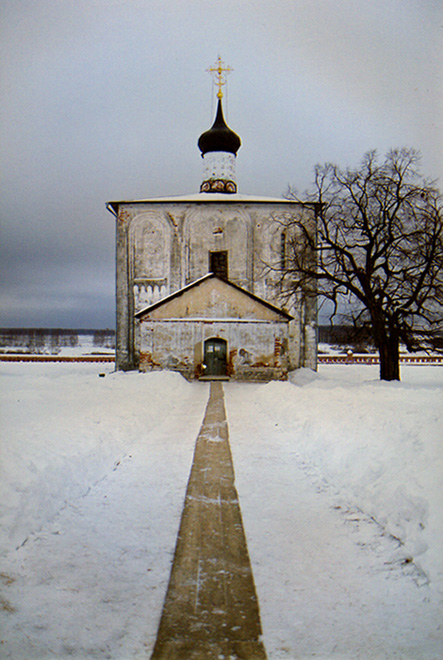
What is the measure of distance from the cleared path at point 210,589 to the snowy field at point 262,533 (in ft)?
0.31

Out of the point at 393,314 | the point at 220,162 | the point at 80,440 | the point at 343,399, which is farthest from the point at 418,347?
the point at 220,162

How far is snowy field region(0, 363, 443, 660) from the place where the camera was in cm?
261

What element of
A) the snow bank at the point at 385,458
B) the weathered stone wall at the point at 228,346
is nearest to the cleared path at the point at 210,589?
the snow bank at the point at 385,458

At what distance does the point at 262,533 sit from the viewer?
3988mm

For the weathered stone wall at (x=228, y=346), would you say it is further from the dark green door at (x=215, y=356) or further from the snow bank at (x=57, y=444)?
the snow bank at (x=57, y=444)

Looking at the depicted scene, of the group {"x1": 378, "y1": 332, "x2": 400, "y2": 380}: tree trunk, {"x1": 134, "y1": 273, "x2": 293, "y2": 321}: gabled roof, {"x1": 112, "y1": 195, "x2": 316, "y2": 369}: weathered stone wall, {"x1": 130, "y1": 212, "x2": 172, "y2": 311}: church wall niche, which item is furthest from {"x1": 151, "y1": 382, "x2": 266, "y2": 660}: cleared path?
{"x1": 112, "y1": 195, "x2": 316, "y2": 369}: weathered stone wall

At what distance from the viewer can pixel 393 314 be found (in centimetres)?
1766

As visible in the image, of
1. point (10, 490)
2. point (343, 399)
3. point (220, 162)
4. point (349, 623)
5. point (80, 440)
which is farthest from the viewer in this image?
point (220, 162)

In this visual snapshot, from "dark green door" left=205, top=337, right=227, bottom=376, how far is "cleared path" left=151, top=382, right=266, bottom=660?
52.8 ft

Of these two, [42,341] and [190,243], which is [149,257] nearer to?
[190,243]

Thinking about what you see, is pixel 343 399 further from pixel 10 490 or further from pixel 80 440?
pixel 10 490

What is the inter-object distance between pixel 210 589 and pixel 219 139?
112ft

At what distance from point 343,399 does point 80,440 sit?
20.3 feet

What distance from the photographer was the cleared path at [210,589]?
8.16 ft
